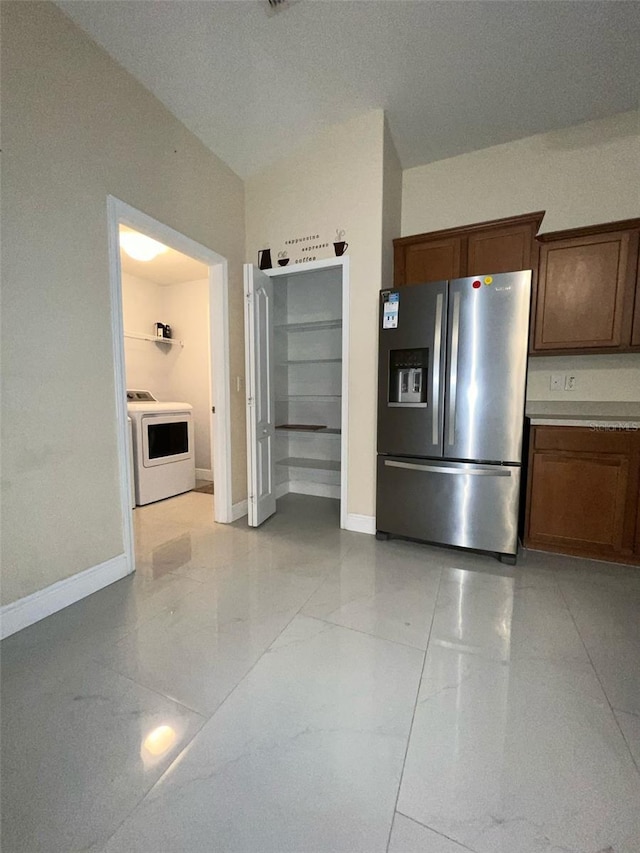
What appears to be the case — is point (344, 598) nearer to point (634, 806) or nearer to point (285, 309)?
point (634, 806)

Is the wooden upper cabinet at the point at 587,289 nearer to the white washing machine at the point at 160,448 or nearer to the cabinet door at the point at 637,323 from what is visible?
the cabinet door at the point at 637,323

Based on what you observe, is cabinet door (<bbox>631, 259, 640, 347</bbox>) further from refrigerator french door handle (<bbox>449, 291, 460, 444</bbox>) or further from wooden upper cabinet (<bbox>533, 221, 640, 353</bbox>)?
refrigerator french door handle (<bbox>449, 291, 460, 444</bbox>)

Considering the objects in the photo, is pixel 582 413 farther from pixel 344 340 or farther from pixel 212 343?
pixel 212 343

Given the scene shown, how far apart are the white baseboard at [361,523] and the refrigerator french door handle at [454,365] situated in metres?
0.90

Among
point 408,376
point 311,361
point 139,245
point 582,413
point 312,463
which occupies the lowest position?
point 312,463

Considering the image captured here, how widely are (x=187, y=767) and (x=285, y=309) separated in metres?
3.52

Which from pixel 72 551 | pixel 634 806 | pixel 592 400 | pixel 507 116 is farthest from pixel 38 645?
pixel 507 116

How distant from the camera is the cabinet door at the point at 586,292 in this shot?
220 cm

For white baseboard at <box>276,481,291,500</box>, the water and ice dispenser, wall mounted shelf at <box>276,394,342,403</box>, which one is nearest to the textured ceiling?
the water and ice dispenser

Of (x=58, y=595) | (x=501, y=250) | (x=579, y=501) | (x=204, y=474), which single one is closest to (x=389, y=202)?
(x=501, y=250)

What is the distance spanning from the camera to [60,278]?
1682 mm

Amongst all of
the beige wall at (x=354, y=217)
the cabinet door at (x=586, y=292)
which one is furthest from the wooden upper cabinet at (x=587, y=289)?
the beige wall at (x=354, y=217)

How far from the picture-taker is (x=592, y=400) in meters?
2.62

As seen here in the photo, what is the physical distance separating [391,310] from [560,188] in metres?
1.68
